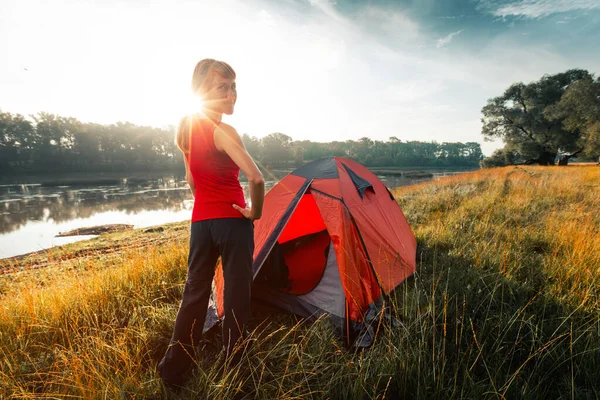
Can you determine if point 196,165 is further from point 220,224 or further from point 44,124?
point 44,124

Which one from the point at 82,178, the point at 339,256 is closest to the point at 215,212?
the point at 339,256

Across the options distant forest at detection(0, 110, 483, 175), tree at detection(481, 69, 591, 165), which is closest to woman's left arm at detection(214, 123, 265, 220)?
tree at detection(481, 69, 591, 165)

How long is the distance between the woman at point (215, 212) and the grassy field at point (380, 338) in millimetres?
209

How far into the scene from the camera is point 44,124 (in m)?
45.2

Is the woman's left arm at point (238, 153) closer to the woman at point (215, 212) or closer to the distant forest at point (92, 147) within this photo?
the woman at point (215, 212)

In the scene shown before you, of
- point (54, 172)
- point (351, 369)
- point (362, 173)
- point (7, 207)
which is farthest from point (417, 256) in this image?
point (54, 172)

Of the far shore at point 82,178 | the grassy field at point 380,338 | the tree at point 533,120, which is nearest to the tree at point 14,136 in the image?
the far shore at point 82,178

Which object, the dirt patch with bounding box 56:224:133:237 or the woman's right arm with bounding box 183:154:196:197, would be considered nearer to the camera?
the woman's right arm with bounding box 183:154:196:197

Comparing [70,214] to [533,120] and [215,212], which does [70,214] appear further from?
[533,120]

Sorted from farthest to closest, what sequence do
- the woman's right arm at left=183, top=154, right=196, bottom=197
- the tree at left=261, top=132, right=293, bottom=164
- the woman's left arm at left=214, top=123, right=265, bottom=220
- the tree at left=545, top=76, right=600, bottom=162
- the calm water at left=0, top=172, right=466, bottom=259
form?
the tree at left=261, top=132, right=293, bottom=164 < the tree at left=545, top=76, right=600, bottom=162 < the calm water at left=0, top=172, right=466, bottom=259 < the woman's right arm at left=183, top=154, right=196, bottom=197 < the woman's left arm at left=214, top=123, right=265, bottom=220

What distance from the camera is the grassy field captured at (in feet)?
5.00

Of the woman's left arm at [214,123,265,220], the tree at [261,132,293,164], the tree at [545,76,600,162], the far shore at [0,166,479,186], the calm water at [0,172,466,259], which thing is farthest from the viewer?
the tree at [261,132,293,164]

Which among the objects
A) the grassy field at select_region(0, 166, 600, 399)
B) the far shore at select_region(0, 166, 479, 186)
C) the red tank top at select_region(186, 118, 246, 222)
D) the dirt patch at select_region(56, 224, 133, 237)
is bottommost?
the dirt patch at select_region(56, 224, 133, 237)

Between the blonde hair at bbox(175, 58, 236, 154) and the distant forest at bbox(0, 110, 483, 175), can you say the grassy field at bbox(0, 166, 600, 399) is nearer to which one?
the blonde hair at bbox(175, 58, 236, 154)
